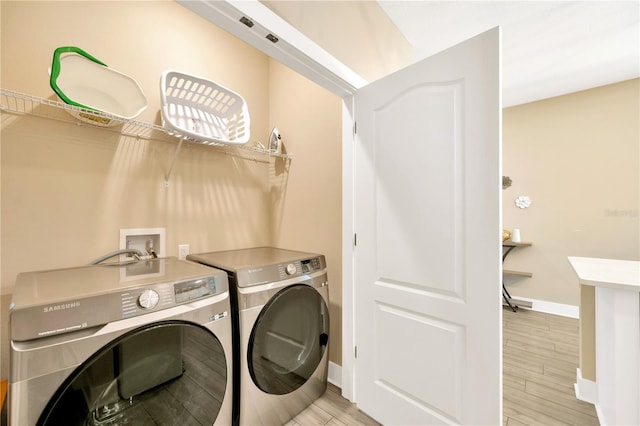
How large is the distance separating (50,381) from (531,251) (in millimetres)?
4827

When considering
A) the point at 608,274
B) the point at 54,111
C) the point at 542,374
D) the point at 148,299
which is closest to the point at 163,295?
the point at 148,299

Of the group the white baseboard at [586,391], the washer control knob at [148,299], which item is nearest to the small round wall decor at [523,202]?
the white baseboard at [586,391]

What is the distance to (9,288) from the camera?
120 cm

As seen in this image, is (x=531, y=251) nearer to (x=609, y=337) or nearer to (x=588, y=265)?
(x=588, y=265)

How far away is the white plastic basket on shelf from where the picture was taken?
151 cm

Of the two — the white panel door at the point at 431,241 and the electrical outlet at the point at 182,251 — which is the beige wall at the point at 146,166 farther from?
the white panel door at the point at 431,241

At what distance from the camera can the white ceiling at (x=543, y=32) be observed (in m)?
1.97

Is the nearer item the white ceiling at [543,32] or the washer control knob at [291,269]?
the washer control knob at [291,269]

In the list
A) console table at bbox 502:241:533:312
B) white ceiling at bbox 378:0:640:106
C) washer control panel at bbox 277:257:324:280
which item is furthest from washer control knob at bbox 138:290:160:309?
console table at bbox 502:241:533:312

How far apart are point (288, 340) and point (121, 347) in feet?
2.78

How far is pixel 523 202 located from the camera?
12.2 ft

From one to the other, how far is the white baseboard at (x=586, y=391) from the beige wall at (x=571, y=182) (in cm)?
222

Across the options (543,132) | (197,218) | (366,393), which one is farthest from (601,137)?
(197,218)

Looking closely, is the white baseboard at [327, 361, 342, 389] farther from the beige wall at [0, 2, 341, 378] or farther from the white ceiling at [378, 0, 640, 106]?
the white ceiling at [378, 0, 640, 106]
